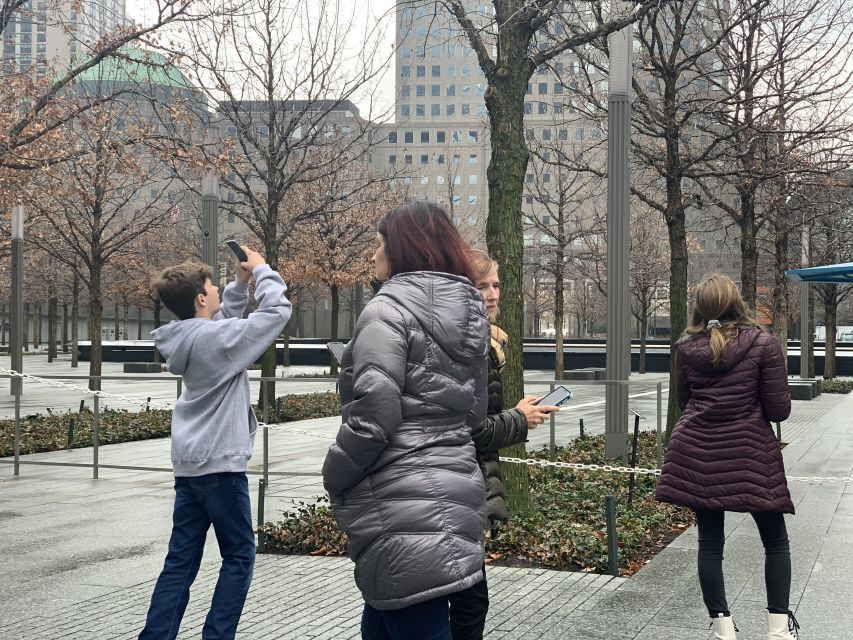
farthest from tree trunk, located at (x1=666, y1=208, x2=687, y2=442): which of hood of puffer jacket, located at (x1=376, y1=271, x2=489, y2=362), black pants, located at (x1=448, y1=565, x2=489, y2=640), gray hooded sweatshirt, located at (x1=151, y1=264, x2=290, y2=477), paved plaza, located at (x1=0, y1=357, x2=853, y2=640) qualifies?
hood of puffer jacket, located at (x1=376, y1=271, x2=489, y2=362)

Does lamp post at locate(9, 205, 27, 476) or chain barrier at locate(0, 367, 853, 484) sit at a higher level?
lamp post at locate(9, 205, 27, 476)

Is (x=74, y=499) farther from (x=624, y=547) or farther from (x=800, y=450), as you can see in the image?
(x=800, y=450)

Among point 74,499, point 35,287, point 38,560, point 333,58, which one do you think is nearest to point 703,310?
point 38,560

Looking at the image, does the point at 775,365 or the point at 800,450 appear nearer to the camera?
the point at 775,365

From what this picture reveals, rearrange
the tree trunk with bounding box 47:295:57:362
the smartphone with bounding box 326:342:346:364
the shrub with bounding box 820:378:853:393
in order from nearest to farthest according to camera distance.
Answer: the smartphone with bounding box 326:342:346:364 → the shrub with bounding box 820:378:853:393 → the tree trunk with bounding box 47:295:57:362

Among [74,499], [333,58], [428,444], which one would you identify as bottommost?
[74,499]

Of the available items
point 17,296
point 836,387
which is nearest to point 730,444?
point 17,296

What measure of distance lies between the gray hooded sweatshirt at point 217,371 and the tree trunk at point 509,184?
4.00 metres

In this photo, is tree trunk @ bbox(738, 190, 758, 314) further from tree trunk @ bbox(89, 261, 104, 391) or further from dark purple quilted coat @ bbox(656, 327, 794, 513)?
tree trunk @ bbox(89, 261, 104, 391)

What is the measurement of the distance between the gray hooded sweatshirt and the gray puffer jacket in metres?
1.41

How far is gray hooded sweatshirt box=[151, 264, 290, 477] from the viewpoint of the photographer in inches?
159

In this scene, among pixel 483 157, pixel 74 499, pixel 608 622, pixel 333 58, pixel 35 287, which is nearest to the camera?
pixel 608 622

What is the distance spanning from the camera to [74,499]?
9586mm

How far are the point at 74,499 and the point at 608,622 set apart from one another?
640cm
